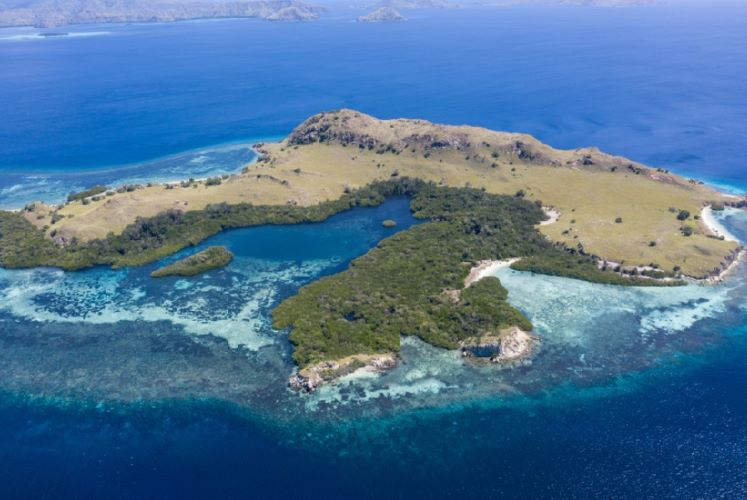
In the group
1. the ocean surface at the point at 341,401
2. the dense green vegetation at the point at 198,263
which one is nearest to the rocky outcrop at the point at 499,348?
the ocean surface at the point at 341,401

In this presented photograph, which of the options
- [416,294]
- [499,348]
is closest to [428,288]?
[416,294]

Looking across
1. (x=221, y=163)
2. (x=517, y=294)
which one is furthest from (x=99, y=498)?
(x=221, y=163)

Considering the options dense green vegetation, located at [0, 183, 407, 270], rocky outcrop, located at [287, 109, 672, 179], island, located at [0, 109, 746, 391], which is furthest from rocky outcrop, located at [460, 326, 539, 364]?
rocky outcrop, located at [287, 109, 672, 179]

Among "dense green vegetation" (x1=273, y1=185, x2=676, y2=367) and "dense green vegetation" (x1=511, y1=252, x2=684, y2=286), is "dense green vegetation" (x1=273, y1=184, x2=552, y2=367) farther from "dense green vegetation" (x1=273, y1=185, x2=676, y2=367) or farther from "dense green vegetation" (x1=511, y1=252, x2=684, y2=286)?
"dense green vegetation" (x1=511, y1=252, x2=684, y2=286)

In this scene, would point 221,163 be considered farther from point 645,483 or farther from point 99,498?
point 645,483

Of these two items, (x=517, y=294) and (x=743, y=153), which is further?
(x=743, y=153)

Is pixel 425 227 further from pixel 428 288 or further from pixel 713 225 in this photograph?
pixel 713 225
